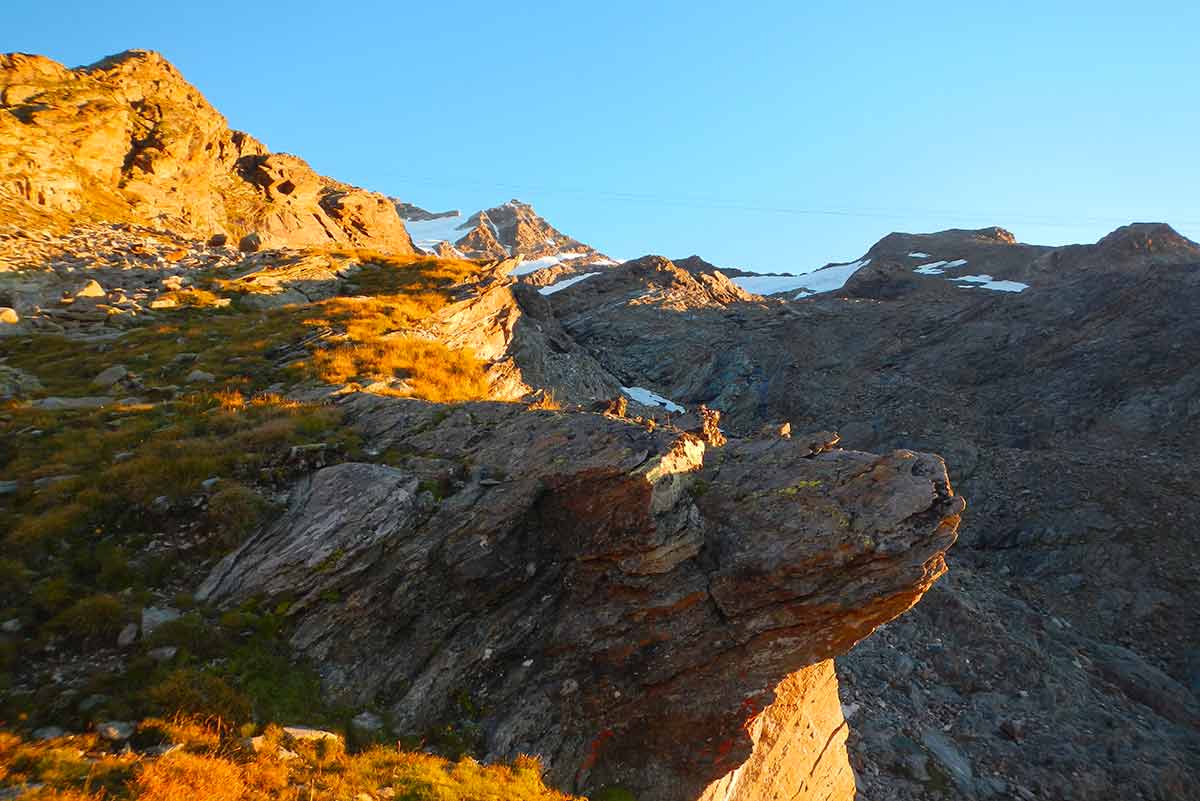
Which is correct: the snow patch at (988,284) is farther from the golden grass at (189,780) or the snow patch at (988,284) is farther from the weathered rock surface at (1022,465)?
the golden grass at (189,780)

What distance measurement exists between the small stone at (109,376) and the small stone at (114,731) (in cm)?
1296

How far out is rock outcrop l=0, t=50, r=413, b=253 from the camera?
107 ft

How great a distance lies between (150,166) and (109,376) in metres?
34.1

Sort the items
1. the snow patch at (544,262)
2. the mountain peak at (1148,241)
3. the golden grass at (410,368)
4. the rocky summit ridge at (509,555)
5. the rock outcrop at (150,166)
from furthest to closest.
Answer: the snow patch at (544,262) < the mountain peak at (1148,241) < the rock outcrop at (150,166) < the golden grass at (410,368) < the rocky summit ridge at (509,555)

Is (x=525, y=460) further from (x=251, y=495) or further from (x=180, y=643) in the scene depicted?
(x=180, y=643)

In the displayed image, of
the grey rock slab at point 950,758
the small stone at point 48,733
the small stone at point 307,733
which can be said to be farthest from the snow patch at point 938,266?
the small stone at point 48,733

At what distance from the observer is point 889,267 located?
7294cm

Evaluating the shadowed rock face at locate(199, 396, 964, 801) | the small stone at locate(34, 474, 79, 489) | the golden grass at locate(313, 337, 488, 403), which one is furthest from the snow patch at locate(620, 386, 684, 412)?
the small stone at locate(34, 474, 79, 489)

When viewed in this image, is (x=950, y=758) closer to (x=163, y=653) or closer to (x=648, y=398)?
(x=163, y=653)

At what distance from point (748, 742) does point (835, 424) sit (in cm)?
3120

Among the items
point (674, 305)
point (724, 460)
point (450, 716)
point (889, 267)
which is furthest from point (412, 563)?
point (889, 267)

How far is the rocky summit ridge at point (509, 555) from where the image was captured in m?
8.00

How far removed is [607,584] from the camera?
1025cm

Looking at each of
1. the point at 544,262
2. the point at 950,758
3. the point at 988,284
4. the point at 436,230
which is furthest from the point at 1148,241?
the point at 436,230
